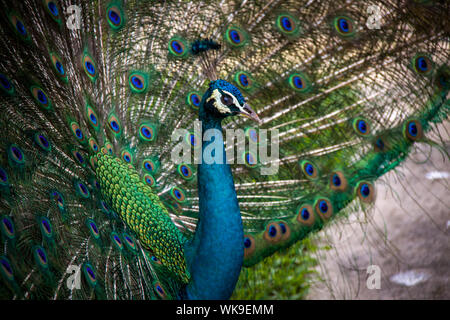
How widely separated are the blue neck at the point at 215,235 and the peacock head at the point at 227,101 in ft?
0.19

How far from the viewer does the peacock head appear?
143 centimetres

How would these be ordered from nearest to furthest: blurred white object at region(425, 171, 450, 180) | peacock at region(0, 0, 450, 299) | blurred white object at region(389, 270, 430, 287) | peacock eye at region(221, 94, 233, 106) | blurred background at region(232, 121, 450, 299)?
peacock eye at region(221, 94, 233, 106) < peacock at region(0, 0, 450, 299) < blurred background at region(232, 121, 450, 299) < blurred white object at region(389, 270, 430, 287) < blurred white object at region(425, 171, 450, 180)

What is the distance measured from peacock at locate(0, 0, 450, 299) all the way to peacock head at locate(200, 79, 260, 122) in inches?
2.6

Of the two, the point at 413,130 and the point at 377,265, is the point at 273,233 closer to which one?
the point at 413,130

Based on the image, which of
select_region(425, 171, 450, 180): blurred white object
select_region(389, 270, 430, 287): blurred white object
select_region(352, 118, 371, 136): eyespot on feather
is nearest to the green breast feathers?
select_region(352, 118, 371, 136): eyespot on feather

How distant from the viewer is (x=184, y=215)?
77.0 inches

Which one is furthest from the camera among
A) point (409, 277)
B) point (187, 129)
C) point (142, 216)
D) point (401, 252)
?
point (401, 252)

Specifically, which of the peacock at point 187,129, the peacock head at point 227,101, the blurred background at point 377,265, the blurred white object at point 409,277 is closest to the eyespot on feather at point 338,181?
the peacock at point 187,129

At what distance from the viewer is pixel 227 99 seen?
1.44 m

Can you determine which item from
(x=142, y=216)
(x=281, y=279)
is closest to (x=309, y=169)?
(x=142, y=216)

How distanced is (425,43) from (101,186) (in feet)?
4.22

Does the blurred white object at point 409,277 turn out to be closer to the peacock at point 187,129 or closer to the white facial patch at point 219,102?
the peacock at point 187,129

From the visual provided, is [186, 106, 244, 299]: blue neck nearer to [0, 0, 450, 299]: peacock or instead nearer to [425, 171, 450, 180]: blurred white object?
[0, 0, 450, 299]: peacock

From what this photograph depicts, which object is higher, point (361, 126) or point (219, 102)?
point (361, 126)
